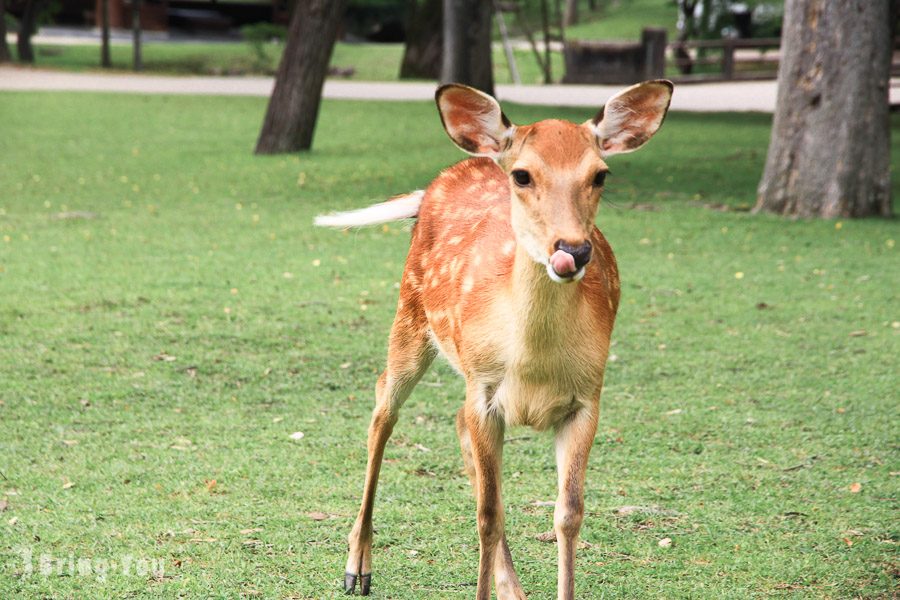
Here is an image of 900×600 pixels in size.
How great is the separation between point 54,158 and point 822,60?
9789 mm

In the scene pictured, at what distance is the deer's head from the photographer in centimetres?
336

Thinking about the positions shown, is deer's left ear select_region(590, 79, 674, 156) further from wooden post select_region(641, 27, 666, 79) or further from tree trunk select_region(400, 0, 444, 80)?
wooden post select_region(641, 27, 666, 79)

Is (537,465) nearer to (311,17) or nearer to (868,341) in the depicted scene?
(868,341)

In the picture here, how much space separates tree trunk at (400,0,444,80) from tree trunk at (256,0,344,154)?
547 inches

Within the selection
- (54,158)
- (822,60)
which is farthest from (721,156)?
(54,158)

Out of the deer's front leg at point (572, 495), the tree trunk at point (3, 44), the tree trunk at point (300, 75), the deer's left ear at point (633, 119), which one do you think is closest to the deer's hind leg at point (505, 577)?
the deer's front leg at point (572, 495)

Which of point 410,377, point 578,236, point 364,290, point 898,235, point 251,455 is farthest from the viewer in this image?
point 898,235

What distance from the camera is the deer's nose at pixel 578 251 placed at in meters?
3.28

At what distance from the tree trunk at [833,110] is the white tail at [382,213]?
768 cm

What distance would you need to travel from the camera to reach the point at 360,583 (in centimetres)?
420

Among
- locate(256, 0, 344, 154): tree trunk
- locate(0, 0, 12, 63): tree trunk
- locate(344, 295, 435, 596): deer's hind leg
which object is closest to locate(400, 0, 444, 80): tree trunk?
locate(0, 0, 12, 63): tree trunk

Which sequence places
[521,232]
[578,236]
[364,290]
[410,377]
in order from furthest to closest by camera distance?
[364,290]
[410,377]
[521,232]
[578,236]

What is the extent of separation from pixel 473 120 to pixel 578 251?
649mm

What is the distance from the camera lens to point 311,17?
52.1 feet
